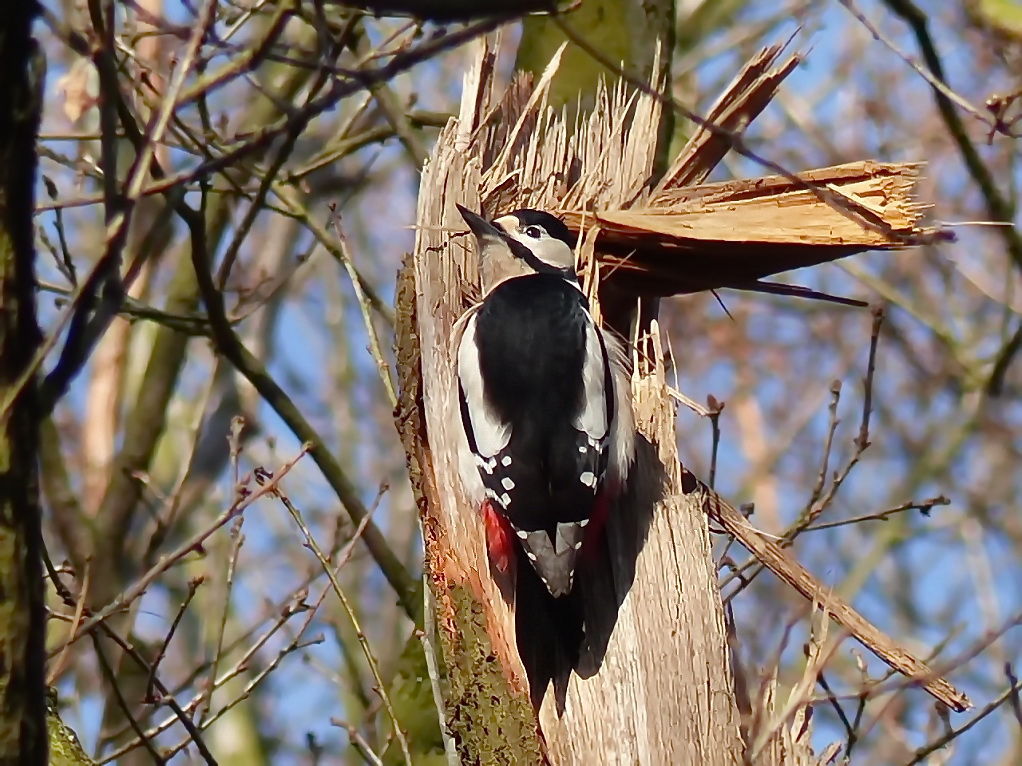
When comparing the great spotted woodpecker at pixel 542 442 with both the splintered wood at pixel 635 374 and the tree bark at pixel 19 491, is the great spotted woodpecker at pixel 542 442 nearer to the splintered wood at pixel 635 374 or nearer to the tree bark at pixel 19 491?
the splintered wood at pixel 635 374

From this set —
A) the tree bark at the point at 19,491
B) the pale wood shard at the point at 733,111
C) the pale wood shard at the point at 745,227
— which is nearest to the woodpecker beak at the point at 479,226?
the pale wood shard at the point at 745,227

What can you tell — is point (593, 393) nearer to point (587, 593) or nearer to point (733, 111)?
point (587, 593)

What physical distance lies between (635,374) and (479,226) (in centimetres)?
61

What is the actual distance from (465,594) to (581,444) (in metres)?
0.47

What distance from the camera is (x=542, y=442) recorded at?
356 centimetres

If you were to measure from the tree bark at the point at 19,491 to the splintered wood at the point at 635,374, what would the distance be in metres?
1.63

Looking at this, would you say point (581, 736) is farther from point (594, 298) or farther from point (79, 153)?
point (79, 153)

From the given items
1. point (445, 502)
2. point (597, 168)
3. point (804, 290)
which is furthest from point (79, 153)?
point (804, 290)

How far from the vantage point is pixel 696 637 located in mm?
3471

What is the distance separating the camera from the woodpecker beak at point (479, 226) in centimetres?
394

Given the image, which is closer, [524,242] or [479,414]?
[479,414]

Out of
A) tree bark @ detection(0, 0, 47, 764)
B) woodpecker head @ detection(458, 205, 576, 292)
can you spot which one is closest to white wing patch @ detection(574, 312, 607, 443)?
woodpecker head @ detection(458, 205, 576, 292)

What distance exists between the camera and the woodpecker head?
399 centimetres

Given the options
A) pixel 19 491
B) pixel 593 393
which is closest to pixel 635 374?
pixel 593 393
